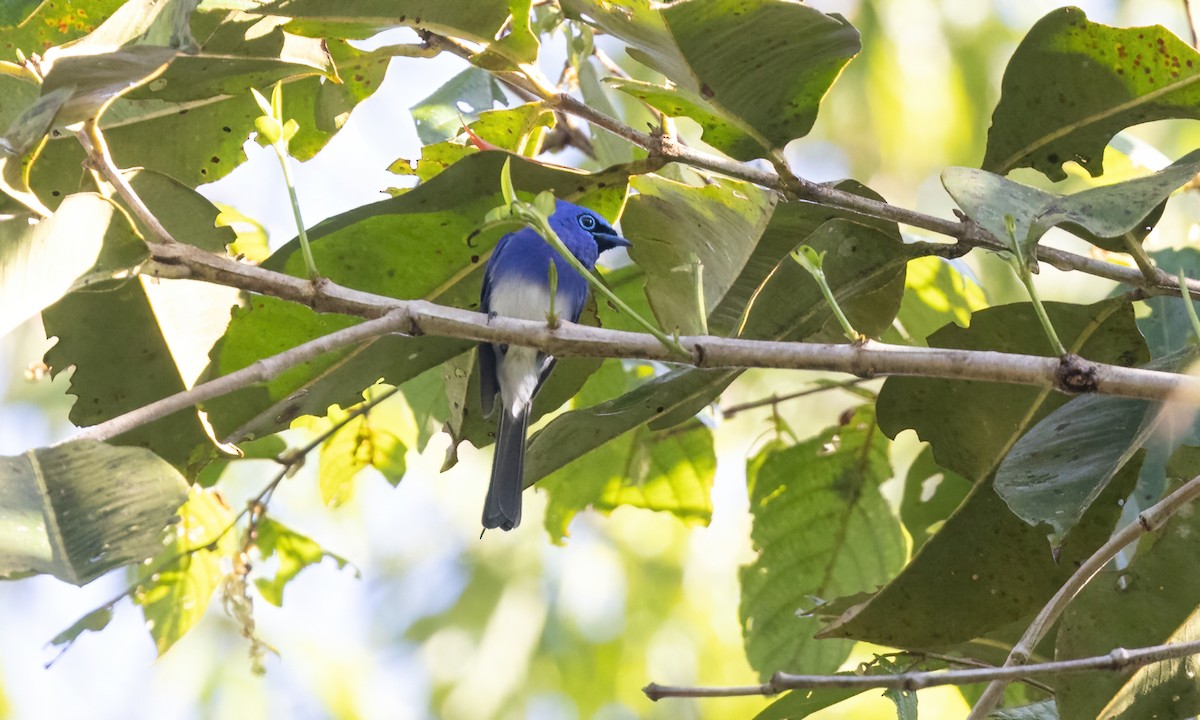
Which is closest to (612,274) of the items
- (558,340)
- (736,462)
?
(558,340)

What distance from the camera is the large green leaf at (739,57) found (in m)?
2.06

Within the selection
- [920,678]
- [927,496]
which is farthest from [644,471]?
[920,678]

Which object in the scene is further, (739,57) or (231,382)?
(739,57)

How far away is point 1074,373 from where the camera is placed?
148cm

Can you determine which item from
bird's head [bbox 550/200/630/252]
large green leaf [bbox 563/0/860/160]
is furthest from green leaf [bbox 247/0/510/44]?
bird's head [bbox 550/200/630/252]

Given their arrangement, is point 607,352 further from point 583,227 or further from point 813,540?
point 583,227

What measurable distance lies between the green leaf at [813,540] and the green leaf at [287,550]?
119cm

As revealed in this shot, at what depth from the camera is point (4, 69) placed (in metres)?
1.93

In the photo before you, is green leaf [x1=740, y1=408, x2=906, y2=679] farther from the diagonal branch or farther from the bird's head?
the diagonal branch

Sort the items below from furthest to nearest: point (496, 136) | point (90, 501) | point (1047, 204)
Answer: point (496, 136) → point (1047, 204) → point (90, 501)

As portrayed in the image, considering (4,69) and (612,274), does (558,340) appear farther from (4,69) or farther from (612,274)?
(612,274)

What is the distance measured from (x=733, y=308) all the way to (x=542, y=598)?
18.4 feet

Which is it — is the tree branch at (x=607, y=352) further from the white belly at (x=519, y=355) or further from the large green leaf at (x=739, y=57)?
the white belly at (x=519, y=355)

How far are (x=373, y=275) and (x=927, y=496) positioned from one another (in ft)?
4.98
